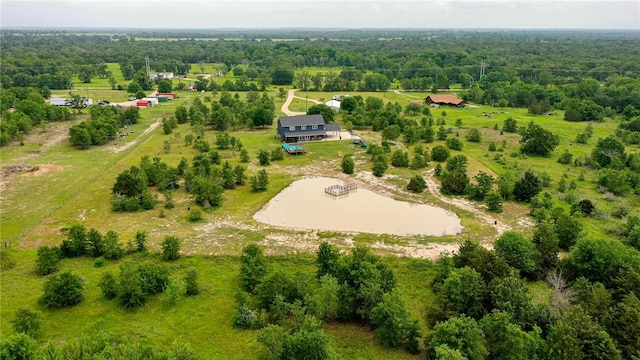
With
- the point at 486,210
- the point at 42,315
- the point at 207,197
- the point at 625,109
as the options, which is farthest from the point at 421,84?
the point at 42,315

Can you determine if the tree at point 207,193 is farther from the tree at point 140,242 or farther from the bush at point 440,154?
the bush at point 440,154

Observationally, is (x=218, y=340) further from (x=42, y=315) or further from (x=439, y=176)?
(x=439, y=176)

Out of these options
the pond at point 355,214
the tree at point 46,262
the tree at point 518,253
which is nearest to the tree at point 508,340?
the tree at point 518,253

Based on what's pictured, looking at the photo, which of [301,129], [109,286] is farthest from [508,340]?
[301,129]

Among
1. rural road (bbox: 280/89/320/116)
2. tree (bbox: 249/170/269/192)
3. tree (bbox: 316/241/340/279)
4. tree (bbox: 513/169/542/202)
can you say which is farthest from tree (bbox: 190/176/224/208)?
rural road (bbox: 280/89/320/116)

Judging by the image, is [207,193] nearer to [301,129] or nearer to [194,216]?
[194,216]
